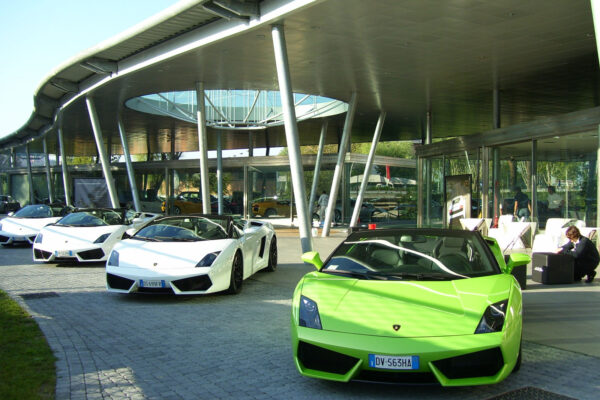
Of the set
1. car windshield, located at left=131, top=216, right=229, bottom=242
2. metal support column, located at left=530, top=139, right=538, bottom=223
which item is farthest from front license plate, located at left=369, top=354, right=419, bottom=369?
metal support column, located at left=530, top=139, right=538, bottom=223

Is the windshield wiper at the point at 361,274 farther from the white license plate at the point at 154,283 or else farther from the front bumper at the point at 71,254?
the front bumper at the point at 71,254

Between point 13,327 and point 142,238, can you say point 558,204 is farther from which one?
point 13,327

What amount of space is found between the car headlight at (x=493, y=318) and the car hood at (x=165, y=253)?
4788 millimetres

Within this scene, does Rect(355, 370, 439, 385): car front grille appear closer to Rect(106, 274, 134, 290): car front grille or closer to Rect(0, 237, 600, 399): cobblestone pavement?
Rect(0, 237, 600, 399): cobblestone pavement

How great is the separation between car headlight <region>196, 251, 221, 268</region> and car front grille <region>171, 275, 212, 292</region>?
0.65ft

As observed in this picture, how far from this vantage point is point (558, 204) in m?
16.1

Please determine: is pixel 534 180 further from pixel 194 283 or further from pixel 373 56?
pixel 194 283

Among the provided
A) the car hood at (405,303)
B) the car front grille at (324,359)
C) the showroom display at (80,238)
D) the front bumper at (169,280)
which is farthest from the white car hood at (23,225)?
the car front grille at (324,359)

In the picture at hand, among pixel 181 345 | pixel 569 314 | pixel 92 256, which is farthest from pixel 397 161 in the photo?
pixel 181 345

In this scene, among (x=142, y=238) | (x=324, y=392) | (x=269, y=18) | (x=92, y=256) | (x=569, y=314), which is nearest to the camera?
(x=324, y=392)

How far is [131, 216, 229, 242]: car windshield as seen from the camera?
29.4 ft

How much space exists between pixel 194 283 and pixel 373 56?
10271mm

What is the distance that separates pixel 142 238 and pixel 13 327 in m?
2.98

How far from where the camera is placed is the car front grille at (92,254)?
11.5 metres
